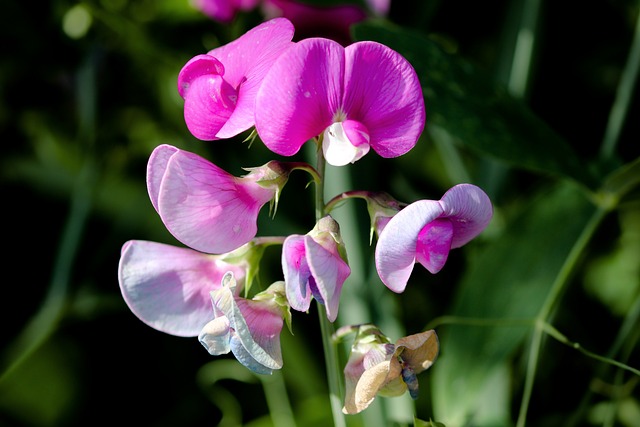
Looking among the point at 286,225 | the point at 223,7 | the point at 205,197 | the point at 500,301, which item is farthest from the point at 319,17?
the point at 205,197

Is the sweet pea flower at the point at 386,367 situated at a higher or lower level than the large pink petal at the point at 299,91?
lower

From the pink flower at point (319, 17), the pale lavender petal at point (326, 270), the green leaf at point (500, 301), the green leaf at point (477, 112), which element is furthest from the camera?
the pink flower at point (319, 17)

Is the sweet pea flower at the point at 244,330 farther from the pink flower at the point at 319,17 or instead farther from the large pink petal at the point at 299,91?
the pink flower at the point at 319,17

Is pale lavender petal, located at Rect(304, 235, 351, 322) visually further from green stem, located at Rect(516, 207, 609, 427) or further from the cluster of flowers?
green stem, located at Rect(516, 207, 609, 427)

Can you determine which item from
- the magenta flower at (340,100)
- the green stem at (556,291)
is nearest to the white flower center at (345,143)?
the magenta flower at (340,100)

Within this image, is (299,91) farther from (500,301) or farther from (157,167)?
(500,301)

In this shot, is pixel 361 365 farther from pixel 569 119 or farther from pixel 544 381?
pixel 569 119
